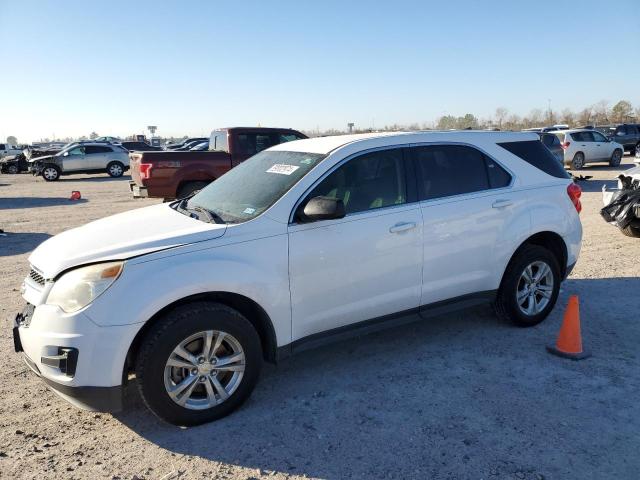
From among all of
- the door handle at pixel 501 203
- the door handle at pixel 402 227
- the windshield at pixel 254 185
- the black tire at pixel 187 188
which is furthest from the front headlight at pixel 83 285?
the black tire at pixel 187 188

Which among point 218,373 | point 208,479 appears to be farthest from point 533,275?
point 208,479

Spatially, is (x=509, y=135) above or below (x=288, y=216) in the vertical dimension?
above

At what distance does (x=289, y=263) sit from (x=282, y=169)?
0.94m

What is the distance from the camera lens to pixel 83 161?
26.1 meters

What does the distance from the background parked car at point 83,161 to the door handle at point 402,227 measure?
25656 millimetres

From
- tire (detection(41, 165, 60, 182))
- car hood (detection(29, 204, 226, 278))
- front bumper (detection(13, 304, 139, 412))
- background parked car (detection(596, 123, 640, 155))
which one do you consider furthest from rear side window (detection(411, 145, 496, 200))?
background parked car (detection(596, 123, 640, 155))

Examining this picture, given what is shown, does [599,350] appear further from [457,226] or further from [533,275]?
[457,226]

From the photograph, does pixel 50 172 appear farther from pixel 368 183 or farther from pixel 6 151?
pixel 368 183

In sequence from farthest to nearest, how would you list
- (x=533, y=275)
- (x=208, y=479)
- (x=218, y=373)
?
(x=533, y=275) < (x=218, y=373) < (x=208, y=479)

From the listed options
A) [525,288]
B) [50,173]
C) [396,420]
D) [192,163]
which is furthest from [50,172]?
[396,420]

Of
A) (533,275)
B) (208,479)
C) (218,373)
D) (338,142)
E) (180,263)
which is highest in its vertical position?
(338,142)

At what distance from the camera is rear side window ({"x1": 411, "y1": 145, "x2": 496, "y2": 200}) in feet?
→ 14.0

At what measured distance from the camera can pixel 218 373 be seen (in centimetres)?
341

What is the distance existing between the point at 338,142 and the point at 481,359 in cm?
219
